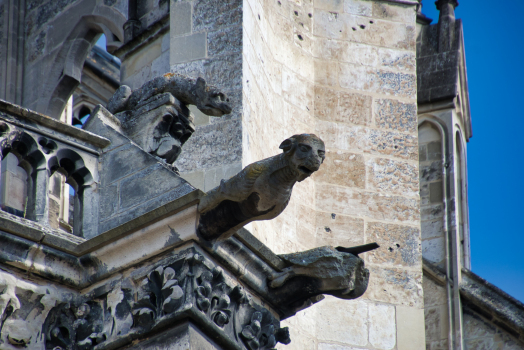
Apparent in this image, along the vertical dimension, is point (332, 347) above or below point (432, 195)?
below

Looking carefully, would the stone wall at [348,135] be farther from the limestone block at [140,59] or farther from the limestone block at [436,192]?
the limestone block at [436,192]

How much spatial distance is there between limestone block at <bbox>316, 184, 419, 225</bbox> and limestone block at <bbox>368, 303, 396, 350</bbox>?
0.66 m

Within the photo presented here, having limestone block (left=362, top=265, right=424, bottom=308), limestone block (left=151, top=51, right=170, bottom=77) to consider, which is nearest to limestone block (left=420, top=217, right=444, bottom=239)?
limestone block (left=362, top=265, right=424, bottom=308)

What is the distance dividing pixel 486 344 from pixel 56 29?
461 centimetres

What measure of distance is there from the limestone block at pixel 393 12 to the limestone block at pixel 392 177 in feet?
4.02

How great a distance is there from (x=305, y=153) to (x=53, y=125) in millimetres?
1430

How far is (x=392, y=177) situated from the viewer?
26.8 feet

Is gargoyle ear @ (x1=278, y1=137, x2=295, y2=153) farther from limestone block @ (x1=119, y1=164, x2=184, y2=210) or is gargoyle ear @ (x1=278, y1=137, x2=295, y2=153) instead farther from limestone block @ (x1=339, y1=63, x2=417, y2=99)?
limestone block @ (x1=339, y1=63, x2=417, y2=99)

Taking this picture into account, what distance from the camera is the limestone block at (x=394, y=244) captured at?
25.9ft

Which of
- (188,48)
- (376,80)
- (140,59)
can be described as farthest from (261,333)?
(376,80)

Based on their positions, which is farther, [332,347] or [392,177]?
[392,177]

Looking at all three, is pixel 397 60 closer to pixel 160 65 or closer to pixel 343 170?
pixel 343 170

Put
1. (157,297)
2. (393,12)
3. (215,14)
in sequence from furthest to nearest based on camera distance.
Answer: (393,12) < (215,14) < (157,297)

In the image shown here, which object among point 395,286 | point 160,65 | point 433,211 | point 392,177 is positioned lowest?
point 395,286
